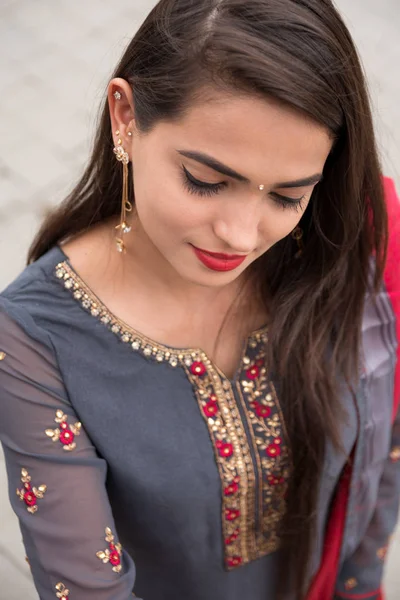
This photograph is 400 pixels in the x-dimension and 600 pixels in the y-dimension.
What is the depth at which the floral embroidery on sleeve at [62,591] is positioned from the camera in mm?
1191

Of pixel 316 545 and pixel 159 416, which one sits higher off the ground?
pixel 159 416

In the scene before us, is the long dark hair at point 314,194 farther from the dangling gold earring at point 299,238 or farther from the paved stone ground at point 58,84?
the paved stone ground at point 58,84

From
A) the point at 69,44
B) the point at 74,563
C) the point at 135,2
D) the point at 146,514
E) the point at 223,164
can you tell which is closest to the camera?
the point at 223,164

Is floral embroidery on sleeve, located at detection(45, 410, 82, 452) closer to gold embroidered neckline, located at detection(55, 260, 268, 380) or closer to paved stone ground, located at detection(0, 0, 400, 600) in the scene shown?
gold embroidered neckline, located at detection(55, 260, 268, 380)

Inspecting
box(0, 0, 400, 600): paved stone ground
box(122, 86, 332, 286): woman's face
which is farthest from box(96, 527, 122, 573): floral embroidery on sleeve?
box(0, 0, 400, 600): paved stone ground

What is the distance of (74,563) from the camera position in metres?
1.18

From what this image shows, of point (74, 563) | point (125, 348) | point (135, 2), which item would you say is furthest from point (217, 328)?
point (135, 2)

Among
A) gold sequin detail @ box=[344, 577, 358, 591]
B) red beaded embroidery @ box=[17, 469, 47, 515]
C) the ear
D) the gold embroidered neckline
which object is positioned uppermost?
the ear

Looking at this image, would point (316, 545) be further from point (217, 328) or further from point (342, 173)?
point (342, 173)

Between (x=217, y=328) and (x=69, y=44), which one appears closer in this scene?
(x=217, y=328)

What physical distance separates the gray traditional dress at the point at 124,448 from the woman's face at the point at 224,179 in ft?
0.63

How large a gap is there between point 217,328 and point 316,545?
40cm

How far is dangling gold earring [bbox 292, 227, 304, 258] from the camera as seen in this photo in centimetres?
136

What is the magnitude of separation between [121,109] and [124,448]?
475mm
